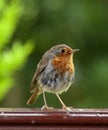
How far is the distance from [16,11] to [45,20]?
15.9ft

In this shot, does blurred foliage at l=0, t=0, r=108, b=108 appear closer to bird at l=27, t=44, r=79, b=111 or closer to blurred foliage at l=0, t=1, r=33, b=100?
blurred foliage at l=0, t=1, r=33, b=100

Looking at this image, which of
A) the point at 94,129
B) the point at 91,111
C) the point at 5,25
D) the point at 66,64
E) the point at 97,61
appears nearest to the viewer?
the point at 94,129

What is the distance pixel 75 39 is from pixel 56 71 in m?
6.58

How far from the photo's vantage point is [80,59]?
12.4m

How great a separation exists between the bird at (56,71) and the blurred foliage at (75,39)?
565 centimetres

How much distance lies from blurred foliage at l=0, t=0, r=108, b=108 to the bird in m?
5.65

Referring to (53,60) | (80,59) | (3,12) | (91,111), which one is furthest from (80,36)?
(91,111)

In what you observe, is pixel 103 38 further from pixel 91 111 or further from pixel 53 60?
pixel 91 111

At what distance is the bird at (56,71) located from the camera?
18.5ft

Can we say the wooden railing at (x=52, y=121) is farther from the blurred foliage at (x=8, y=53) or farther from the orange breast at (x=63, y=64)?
the blurred foliage at (x=8, y=53)

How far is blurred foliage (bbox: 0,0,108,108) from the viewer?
1179 centimetres

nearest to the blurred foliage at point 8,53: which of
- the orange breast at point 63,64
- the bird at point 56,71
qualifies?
the bird at point 56,71

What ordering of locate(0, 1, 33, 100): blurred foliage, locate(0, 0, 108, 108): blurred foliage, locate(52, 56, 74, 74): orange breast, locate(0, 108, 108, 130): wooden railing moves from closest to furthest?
locate(0, 108, 108, 130): wooden railing, locate(52, 56, 74, 74): orange breast, locate(0, 1, 33, 100): blurred foliage, locate(0, 0, 108, 108): blurred foliage

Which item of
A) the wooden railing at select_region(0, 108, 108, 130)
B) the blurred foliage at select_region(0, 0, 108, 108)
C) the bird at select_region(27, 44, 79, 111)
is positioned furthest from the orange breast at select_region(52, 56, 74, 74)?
the blurred foliage at select_region(0, 0, 108, 108)
